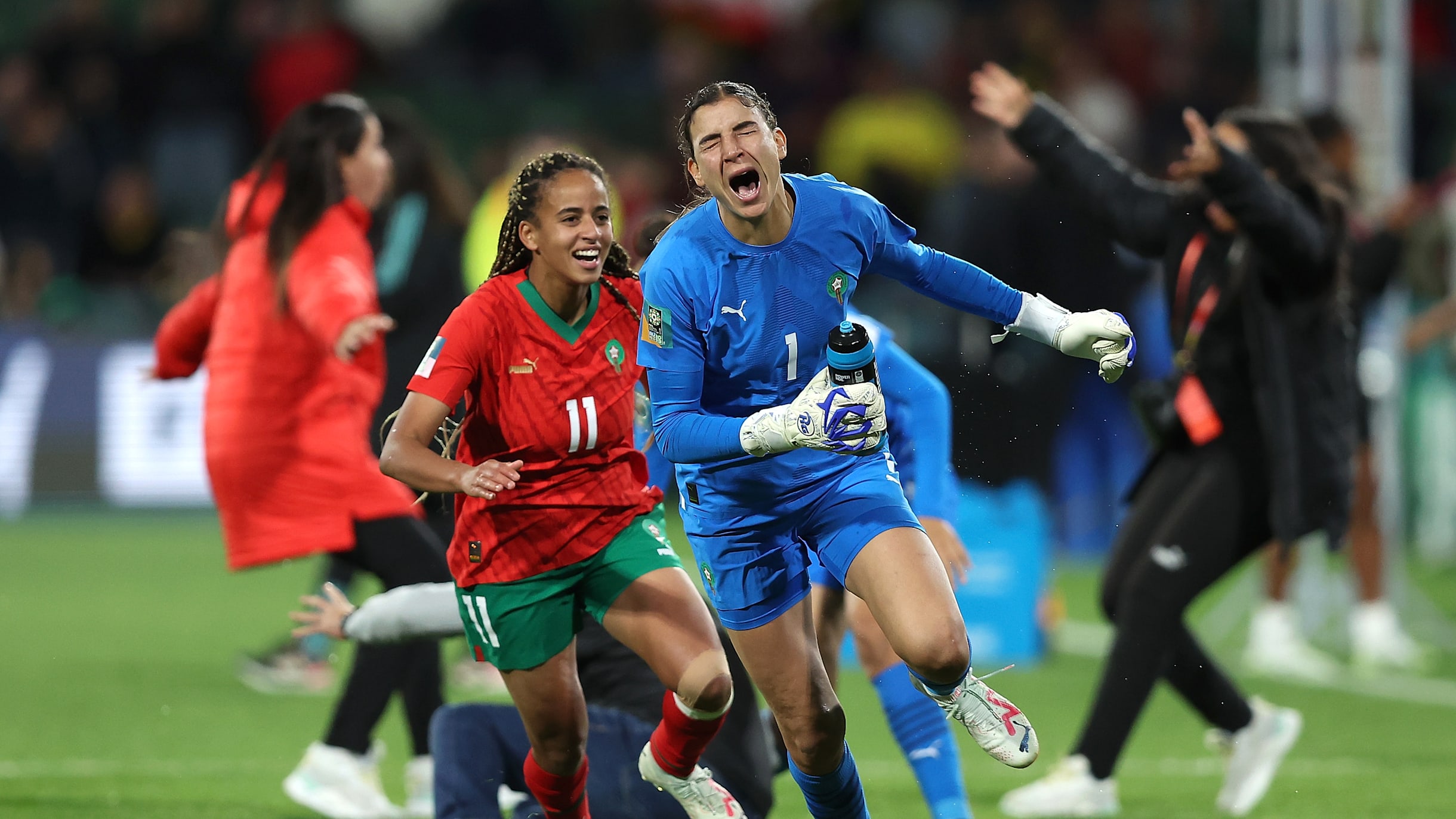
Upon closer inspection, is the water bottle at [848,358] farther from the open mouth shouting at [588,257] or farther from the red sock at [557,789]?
the red sock at [557,789]

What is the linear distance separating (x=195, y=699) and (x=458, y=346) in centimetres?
406

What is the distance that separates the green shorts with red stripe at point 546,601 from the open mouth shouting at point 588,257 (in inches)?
26.6

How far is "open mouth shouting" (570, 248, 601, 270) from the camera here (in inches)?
168

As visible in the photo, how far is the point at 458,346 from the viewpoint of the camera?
4.19m

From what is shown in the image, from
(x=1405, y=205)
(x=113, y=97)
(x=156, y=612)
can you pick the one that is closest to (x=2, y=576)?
(x=156, y=612)

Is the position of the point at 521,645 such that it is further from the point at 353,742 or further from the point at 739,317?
the point at 353,742

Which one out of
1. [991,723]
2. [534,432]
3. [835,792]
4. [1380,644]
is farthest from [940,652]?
[1380,644]

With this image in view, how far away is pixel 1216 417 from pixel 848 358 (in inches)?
99.6

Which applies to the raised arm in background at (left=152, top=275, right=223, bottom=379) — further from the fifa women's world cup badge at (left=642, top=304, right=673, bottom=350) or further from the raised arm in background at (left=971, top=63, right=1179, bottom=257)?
the raised arm in background at (left=971, top=63, right=1179, bottom=257)

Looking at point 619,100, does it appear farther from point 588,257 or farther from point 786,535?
point 786,535

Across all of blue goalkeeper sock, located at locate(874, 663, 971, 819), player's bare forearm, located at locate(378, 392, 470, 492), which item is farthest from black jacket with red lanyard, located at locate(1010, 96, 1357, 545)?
player's bare forearm, located at locate(378, 392, 470, 492)

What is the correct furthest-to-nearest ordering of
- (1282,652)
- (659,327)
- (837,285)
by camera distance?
(1282,652)
(837,285)
(659,327)

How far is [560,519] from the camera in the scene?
14.2ft

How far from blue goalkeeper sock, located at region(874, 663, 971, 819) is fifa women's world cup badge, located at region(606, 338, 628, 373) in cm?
120
